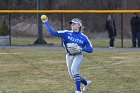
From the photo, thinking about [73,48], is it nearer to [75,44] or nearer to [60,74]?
[75,44]

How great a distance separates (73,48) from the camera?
1036 centimetres

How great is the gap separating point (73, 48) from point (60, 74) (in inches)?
161

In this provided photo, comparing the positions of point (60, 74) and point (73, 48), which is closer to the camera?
point (73, 48)

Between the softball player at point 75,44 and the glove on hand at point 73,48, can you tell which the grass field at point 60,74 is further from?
the glove on hand at point 73,48

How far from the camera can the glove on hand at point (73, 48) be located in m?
10.3

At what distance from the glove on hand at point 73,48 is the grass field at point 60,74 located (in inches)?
44.7

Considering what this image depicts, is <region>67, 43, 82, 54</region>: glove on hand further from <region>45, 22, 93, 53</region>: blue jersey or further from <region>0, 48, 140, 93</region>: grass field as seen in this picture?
<region>0, 48, 140, 93</region>: grass field

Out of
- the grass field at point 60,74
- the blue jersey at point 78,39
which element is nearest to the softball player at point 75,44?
the blue jersey at point 78,39

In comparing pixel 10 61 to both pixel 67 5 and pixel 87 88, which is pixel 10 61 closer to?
pixel 87 88

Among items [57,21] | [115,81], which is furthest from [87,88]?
[57,21]

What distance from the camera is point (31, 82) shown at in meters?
12.6

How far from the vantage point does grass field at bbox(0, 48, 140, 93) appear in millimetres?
11492

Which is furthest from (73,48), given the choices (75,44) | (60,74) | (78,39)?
(60,74)

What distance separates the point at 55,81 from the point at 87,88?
1.64 meters
